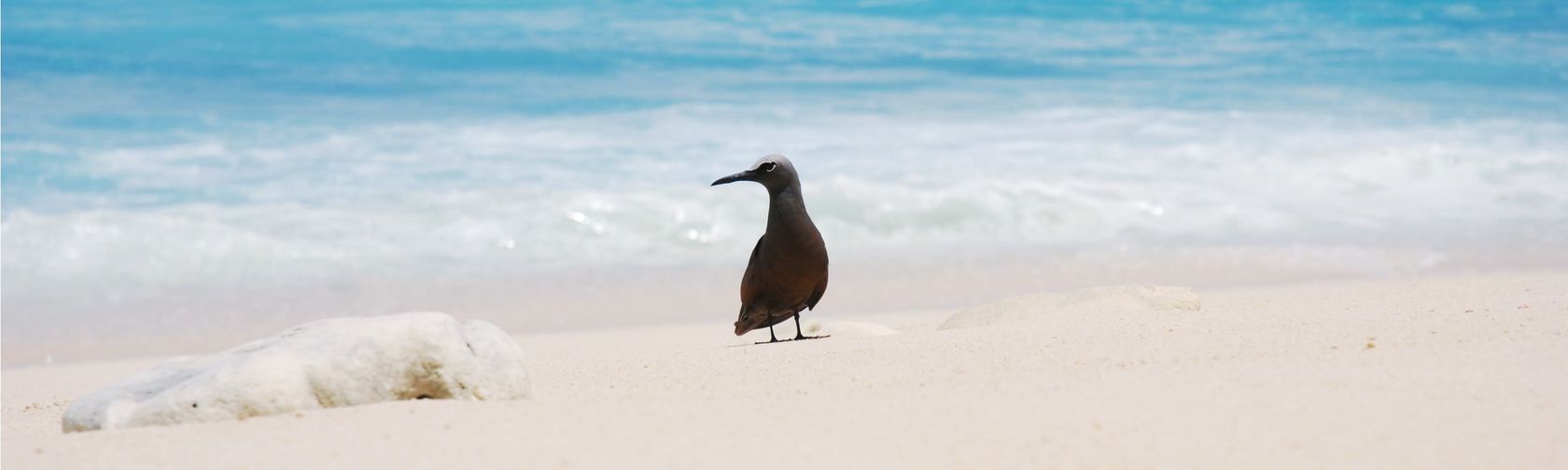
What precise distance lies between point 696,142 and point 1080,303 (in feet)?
36.2

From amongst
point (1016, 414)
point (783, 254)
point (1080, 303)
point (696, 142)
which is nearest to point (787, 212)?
point (783, 254)

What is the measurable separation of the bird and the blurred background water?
2396mm

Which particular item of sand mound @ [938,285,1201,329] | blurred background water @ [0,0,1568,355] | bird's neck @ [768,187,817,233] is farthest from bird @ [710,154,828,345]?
blurred background water @ [0,0,1568,355]

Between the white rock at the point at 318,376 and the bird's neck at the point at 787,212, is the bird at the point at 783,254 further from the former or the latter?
the white rock at the point at 318,376

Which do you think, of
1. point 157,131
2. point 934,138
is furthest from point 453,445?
point 157,131

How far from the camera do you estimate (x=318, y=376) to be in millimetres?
4012

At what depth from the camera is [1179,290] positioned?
6.78 m

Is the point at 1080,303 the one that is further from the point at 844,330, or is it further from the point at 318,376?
the point at 318,376

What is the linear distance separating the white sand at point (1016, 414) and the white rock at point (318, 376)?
9cm

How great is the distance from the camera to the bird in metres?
6.25

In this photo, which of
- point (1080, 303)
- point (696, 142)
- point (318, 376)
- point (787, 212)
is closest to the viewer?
point (318, 376)

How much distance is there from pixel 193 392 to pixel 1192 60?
74.0 feet

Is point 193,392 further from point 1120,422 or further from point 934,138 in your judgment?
point 934,138

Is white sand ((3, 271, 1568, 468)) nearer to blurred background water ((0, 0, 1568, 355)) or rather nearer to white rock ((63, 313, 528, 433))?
white rock ((63, 313, 528, 433))
